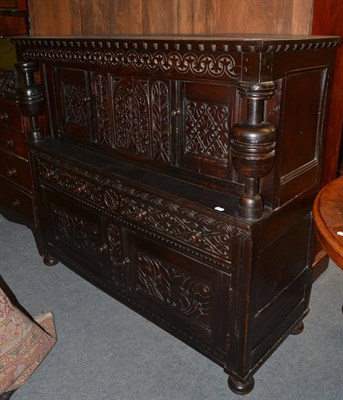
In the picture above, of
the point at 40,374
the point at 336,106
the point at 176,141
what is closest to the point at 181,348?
the point at 40,374

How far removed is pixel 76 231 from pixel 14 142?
2.81 ft

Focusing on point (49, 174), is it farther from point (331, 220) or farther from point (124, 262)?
point (331, 220)

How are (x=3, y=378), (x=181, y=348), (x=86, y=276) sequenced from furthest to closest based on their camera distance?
(x=86, y=276) → (x=181, y=348) → (x=3, y=378)

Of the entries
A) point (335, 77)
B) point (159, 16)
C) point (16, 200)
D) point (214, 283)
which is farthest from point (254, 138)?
point (16, 200)

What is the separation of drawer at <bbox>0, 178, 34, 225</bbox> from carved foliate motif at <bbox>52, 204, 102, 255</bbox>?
44cm

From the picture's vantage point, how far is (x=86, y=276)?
2.52 m

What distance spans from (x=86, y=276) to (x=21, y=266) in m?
0.66

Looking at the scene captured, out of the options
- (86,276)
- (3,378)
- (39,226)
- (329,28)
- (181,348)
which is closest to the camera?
(3,378)

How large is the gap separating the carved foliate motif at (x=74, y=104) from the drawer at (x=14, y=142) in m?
0.52

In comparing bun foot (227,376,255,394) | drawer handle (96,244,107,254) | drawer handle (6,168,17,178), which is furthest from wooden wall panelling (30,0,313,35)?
bun foot (227,376,255,394)

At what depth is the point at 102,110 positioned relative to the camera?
2197mm

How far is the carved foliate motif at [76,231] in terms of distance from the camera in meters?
2.37

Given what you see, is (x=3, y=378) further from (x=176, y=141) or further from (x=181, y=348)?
(x=176, y=141)

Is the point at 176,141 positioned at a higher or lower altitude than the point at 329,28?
lower
